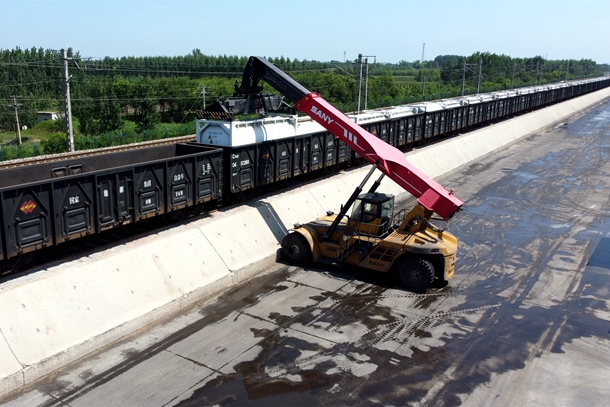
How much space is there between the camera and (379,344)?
10805 millimetres

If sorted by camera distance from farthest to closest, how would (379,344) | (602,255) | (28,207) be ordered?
(602,255) < (28,207) < (379,344)

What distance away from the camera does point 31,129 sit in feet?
181

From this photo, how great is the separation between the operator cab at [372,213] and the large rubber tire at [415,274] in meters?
1.22

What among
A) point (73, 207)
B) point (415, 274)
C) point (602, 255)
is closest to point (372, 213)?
point (415, 274)

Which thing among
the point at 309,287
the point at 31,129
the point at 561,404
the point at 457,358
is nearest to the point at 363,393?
the point at 457,358

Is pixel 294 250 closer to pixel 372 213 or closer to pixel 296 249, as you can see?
pixel 296 249

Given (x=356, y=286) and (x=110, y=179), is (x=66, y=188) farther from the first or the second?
(x=356, y=286)

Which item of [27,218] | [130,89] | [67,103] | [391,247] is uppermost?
[130,89]

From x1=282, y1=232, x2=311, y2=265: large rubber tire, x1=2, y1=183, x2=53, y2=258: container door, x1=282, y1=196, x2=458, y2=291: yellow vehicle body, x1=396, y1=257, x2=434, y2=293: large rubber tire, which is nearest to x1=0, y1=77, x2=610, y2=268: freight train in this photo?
x1=2, y1=183, x2=53, y2=258: container door

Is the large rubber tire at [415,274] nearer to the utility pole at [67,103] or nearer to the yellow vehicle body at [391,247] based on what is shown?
the yellow vehicle body at [391,247]

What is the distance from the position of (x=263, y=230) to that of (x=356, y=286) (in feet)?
12.4

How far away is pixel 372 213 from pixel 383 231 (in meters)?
0.59

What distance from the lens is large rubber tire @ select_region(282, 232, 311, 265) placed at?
14898 millimetres

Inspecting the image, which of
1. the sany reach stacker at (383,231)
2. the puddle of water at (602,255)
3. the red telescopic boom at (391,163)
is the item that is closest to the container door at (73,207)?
the sany reach stacker at (383,231)
